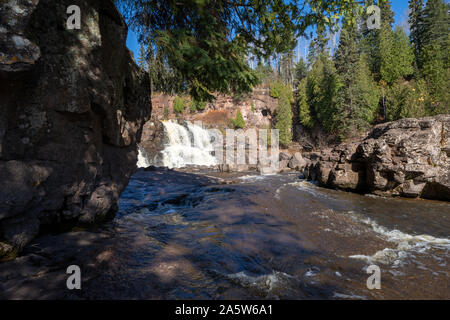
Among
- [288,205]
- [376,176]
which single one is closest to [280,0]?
[288,205]

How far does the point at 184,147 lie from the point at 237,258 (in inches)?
1193

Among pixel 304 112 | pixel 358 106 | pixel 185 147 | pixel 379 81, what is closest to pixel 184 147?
pixel 185 147

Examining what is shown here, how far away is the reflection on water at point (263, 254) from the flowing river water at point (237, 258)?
14 millimetres

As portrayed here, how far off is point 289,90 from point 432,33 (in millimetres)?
25189

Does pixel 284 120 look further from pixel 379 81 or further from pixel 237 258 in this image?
pixel 237 258

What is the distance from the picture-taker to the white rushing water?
29453 mm

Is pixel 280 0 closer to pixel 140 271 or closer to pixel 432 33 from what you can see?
pixel 140 271

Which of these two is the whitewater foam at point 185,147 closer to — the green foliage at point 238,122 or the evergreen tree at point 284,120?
the green foliage at point 238,122

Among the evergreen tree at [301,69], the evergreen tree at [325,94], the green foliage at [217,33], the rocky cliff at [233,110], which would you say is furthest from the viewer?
the evergreen tree at [301,69]

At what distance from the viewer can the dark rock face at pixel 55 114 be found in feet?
7.87

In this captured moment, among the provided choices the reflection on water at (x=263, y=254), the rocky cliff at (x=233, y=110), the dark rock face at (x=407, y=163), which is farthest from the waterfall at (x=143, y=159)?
the rocky cliff at (x=233, y=110)

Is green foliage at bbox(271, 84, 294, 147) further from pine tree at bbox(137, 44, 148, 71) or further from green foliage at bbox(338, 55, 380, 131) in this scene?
pine tree at bbox(137, 44, 148, 71)

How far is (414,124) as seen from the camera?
10414 millimetres

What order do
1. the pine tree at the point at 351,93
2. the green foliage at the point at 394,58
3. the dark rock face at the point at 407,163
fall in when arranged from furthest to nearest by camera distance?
the green foliage at the point at 394,58 < the pine tree at the point at 351,93 < the dark rock face at the point at 407,163
